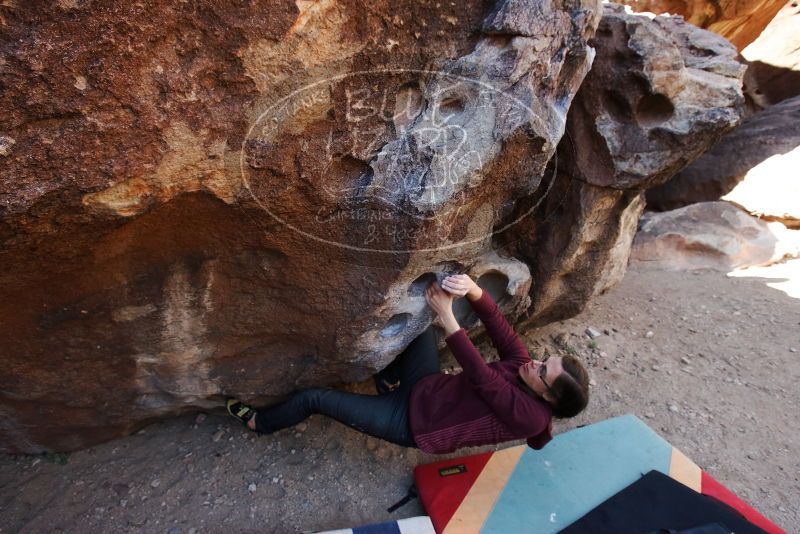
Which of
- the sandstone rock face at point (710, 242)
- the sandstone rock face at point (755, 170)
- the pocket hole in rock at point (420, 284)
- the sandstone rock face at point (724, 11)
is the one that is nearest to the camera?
the pocket hole in rock at point (420, 284)

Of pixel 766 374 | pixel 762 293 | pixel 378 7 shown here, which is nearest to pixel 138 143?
pixel 378 7

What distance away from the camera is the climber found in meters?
1.92

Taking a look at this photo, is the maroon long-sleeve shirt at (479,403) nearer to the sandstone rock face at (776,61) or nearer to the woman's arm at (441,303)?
the woman's arm at (441,303)

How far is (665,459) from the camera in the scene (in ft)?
7.91

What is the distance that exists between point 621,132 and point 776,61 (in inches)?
276

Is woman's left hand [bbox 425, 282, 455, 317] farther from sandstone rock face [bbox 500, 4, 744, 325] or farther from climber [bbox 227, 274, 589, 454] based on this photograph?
sandstone rock face [bbox 500, 4, 744, 325]

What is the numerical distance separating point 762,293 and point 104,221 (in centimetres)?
490

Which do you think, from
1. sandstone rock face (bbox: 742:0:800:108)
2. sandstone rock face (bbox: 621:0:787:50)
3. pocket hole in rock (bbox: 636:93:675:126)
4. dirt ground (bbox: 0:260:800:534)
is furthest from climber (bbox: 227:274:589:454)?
sandstone rock face (bbox: 621:0:787:50)

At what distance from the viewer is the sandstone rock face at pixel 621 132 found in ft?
7.61

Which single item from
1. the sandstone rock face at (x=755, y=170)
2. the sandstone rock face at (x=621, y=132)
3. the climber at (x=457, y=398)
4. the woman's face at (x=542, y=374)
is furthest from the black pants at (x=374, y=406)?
the sandstone rock face at (x=755, y=170)

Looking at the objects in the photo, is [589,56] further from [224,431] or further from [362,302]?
[224,431]

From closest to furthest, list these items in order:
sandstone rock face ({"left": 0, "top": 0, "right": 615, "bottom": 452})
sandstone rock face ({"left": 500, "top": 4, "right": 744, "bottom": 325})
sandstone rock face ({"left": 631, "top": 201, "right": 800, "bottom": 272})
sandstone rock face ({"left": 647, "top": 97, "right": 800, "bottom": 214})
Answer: sandstone rock face ({"left": 0, "top": 0, "right": 615, "bottom": 452})
sandstone rock face ({"left": 500, "top": 4, "right": 744, "bottom": 325})
sandstone rock face ({"left": 631, "top": 201, "right": 800, "bottom": 272})
sandstone rock face ({"left": 647, "top": 97, "right": 800, "bottom": 214})

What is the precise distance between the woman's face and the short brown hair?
0.02 m

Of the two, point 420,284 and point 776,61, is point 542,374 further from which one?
point 776,61
